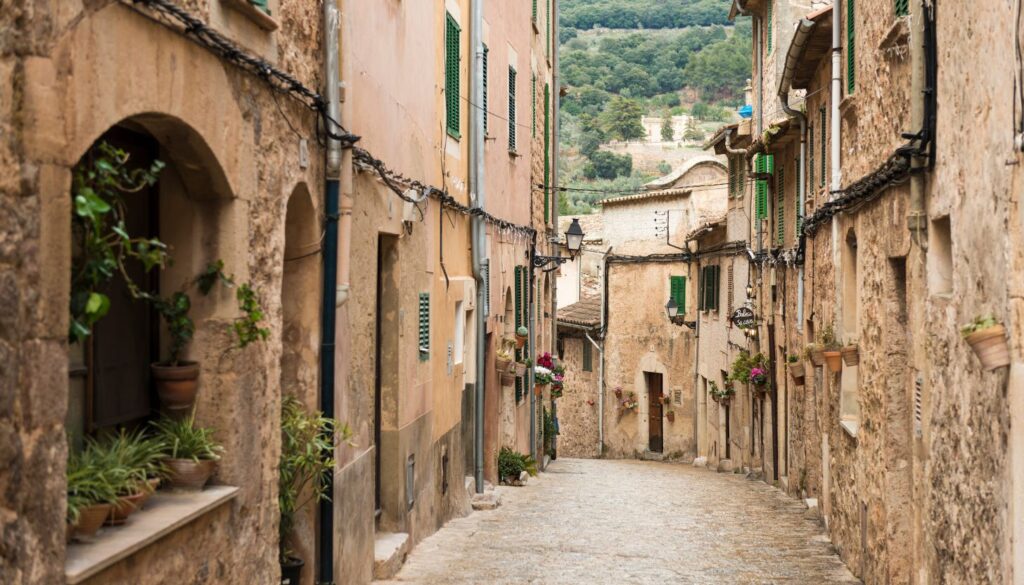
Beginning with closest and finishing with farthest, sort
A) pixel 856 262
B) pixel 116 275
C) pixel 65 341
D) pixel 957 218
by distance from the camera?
pixel 65 341
pixel 116 275
pixel 957 218
pixel 856 262

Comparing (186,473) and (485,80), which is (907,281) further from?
(485,80)

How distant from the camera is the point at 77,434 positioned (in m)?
5.48

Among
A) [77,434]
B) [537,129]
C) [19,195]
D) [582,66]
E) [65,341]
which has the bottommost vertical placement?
[77,434]

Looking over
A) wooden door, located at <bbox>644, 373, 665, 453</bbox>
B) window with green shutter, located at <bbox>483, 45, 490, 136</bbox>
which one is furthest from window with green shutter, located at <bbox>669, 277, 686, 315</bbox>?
window with green shutter, located at <bbox>483, 45, 490, 136</bbox>

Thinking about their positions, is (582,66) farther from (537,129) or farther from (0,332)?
(0,332)

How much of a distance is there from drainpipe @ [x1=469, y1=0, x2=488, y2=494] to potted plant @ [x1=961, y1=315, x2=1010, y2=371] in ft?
32.8

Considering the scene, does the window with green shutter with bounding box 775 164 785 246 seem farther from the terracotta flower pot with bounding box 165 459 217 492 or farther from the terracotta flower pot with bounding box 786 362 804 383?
the terracotta flower pot with bounding box 165 459 217 492

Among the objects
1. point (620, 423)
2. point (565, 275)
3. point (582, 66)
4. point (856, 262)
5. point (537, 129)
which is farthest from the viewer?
point (582, 66)

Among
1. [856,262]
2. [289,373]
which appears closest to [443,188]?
[856,262]

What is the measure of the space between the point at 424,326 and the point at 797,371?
21.9ft

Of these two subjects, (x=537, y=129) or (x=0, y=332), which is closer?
(x=0, y=332)

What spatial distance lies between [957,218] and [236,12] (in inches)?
183

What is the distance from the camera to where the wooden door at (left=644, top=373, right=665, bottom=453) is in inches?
1409

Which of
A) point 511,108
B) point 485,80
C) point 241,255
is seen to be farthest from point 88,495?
point 511,108
